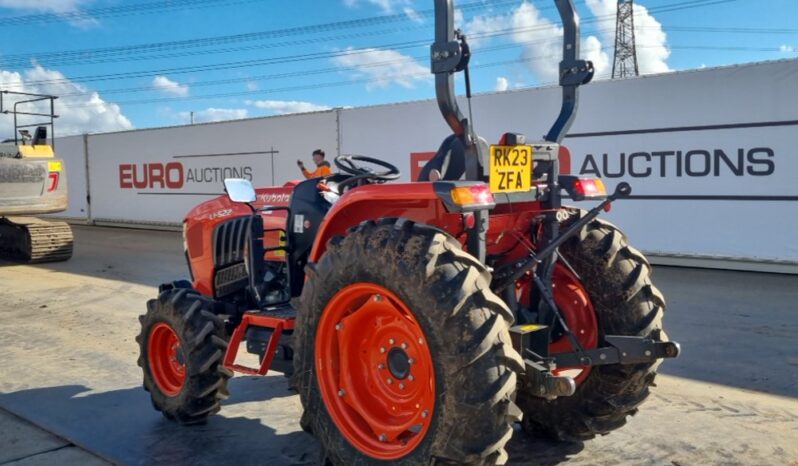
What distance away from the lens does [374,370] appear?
132 inches

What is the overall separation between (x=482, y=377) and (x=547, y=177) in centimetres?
124

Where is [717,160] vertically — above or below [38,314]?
above

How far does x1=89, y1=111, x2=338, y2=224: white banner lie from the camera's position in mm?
14516

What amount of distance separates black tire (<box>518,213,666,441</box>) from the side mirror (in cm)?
189

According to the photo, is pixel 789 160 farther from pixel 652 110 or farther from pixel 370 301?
pixel 370 301

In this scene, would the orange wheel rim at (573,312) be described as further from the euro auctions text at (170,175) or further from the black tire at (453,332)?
the euro auctions text at (170,175)

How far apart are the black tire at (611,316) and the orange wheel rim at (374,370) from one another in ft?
2.44

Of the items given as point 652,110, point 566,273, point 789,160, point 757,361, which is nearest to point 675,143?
point 652,110

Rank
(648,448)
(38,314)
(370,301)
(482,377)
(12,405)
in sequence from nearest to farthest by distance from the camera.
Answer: (482,377) < (370,301) < (648,448) < (12,405) < (38,314)

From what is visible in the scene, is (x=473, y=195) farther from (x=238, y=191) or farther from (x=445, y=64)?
(x=238, y=191)

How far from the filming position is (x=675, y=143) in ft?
32.5

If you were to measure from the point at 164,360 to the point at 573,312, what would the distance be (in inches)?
101

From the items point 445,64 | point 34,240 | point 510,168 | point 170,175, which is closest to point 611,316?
point 510,168

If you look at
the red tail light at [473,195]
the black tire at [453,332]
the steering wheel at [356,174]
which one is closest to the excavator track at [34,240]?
the steering wheel at [356,174]
